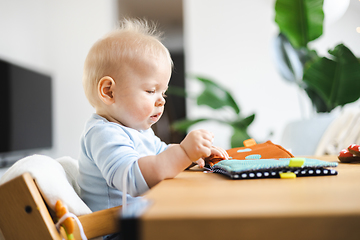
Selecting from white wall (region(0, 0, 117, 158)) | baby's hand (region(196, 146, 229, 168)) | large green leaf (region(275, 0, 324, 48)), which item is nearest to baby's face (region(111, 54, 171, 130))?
baby's hand (region(196, 146, 229, 168))

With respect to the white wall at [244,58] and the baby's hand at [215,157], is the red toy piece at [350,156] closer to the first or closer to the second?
the baby's hand at [215,157]

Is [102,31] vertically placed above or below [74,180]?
above

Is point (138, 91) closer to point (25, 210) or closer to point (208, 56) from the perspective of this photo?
point (25, 210)

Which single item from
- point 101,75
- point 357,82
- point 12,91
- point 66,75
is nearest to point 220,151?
point 101,75

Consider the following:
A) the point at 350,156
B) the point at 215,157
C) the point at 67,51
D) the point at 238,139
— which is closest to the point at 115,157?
the point at 215,157

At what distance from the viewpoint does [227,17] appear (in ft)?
11.0

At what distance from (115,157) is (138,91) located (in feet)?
0.67

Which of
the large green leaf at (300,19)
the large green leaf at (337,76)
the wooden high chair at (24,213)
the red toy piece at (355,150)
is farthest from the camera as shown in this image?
the large green leaf at (300,19)

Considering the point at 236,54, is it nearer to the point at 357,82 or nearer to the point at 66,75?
the point at 357,82

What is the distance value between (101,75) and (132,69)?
0.08m

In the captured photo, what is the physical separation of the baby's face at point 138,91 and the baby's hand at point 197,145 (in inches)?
8.0

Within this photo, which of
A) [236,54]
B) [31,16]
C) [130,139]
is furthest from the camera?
[236,54]

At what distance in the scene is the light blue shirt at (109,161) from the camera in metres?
0.54

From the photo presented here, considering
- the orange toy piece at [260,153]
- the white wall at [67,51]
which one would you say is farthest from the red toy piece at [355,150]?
the white wall at [67,51]
